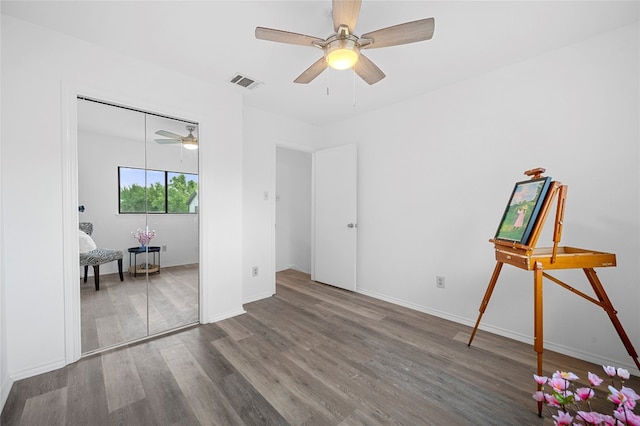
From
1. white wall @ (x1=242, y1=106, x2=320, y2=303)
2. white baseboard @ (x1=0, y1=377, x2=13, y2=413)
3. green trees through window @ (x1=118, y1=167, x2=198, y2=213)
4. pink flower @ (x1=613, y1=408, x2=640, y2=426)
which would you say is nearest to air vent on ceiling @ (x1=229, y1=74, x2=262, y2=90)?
white wall @ (x1=242, y1=106, x2=320, y2=303)

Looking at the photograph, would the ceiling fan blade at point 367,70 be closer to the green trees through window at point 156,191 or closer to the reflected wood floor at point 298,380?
the green trees through window at point 156,191

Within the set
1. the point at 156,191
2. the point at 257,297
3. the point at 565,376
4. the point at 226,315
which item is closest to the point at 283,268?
the point at 257,297

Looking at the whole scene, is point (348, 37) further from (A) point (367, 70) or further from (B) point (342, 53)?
(A) point (367, 70)

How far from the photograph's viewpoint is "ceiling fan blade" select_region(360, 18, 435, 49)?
5.13 ft

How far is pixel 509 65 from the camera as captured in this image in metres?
2.51

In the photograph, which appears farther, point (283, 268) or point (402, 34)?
point (283, 268)

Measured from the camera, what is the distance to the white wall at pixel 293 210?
5.19 m

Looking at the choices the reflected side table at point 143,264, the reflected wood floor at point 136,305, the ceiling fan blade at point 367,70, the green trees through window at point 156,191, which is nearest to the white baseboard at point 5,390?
the reflected wood floor at point 136,305

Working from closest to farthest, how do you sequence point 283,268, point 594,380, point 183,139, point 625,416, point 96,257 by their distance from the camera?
point 625,416, point 594,380, point 96,257, point 183,139, point 283,268

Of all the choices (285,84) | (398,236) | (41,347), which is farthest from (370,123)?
(41,347)

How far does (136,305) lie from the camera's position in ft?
8.15

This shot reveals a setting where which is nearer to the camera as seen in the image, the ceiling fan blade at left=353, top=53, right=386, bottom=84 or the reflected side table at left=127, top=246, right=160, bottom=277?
the ceiling fan blade at left=353, top=53, right=386, bottom=84

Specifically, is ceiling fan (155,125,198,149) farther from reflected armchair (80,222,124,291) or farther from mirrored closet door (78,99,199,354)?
reflected armchair (80,222,124,291)

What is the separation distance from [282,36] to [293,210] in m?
3.84
